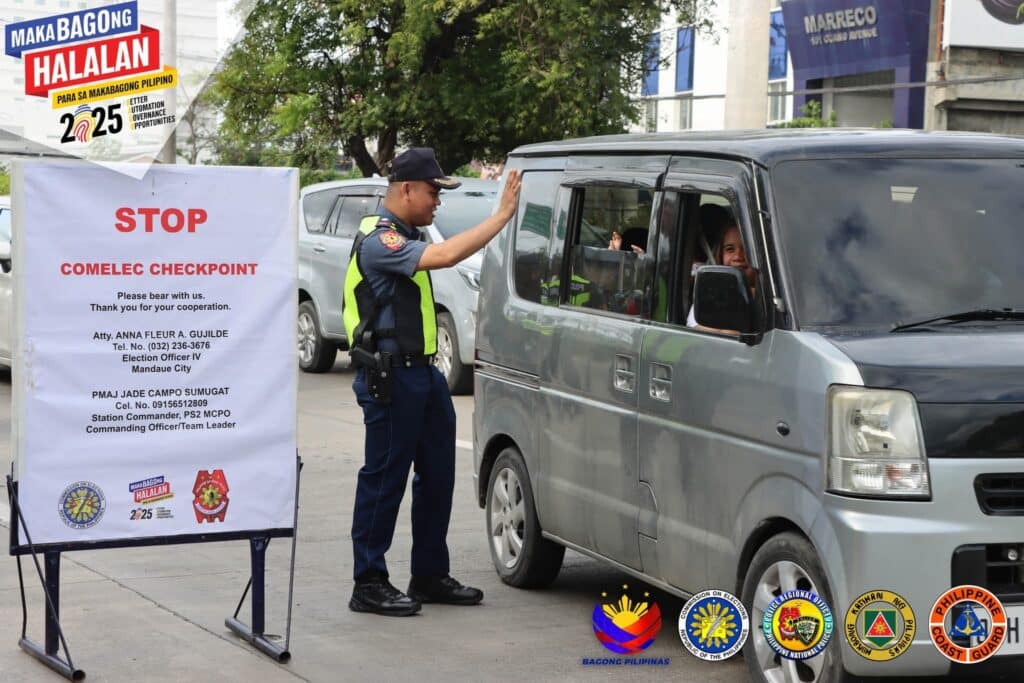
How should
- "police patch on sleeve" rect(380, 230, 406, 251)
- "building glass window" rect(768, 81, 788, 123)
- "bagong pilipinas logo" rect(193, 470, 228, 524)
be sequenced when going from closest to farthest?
"bagong pilipinas logo" rect(193, 470, 228, 524)
"police patch on sleeve" rect(380, 230, 406, 251)
"building glass window" rect(768, 81, 788, 123)

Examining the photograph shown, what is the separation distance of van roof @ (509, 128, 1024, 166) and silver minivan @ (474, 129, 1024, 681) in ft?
0.04

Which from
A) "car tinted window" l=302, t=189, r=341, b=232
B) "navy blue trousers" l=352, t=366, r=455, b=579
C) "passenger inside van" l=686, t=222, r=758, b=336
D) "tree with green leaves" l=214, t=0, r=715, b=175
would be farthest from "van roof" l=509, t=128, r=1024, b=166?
"tree with green leaves" l=214, t=0, r=715, b=175

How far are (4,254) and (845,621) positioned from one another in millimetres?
12400

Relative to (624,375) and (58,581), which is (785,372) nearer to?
(624,375)

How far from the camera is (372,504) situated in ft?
21.9

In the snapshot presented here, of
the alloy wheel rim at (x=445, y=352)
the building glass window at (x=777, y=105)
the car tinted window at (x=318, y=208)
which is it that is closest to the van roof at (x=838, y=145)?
the alloy wheel rim at (x=445, y=352)

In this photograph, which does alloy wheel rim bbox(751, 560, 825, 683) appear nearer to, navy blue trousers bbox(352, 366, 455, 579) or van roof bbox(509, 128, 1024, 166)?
→ van roof bbox(509, 128, 1024, 166)

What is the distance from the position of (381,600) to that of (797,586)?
223 cm

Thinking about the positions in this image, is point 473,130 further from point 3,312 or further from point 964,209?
point 964,209

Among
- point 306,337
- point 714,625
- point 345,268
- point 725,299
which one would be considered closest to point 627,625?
point 714,625

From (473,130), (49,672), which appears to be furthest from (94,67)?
(473,130)

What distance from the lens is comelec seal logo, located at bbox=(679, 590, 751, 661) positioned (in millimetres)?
5380

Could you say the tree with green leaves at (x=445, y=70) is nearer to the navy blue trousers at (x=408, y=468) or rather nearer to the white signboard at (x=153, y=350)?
the navy blue trousers at (x=408, y=468)

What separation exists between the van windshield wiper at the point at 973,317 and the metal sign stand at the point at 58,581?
229 cm
